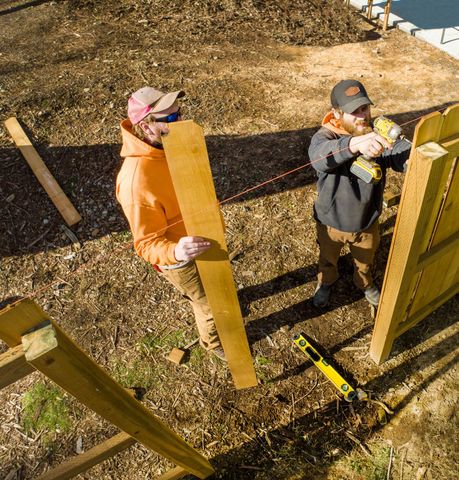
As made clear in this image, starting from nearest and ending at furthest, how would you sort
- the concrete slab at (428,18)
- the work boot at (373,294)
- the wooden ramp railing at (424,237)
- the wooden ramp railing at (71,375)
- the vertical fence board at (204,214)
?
the wooden ramp railing at (71,375), the vertical fence board at (204,214), the wooden ramp railing at (424,237), the work boot at (373,294), the concrete slab at (428,18)

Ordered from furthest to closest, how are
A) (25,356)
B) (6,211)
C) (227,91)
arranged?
(227,91) → (6,211) → (25,356)

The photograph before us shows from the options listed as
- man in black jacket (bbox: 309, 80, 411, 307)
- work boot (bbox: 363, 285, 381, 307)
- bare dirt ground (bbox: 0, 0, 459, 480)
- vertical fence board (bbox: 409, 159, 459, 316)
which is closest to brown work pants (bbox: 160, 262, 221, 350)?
bare dirt ground (bbox: 0, 0, 459, 480)

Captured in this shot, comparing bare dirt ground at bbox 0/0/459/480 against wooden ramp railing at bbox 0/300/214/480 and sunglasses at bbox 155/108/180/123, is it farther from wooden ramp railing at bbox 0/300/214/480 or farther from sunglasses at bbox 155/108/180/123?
sunglasses at bbox 155/108/180/123

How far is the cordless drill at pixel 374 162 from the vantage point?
2676mm

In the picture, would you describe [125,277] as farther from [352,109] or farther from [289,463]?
[352,109]

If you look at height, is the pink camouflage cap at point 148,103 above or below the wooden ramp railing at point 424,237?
above

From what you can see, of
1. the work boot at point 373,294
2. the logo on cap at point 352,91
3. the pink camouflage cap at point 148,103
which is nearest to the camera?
the pink camouflage cap at point 148,103

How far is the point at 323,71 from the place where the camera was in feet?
25.2

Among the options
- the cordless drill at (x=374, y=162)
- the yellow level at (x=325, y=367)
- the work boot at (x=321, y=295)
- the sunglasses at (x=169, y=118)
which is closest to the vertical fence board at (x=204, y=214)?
the sunglasses at (x=169, y=118)

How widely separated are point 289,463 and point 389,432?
902 mm

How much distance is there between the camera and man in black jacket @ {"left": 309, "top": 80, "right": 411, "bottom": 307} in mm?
2762

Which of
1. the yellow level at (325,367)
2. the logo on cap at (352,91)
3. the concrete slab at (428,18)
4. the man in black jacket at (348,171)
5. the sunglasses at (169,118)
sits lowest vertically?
the concrete slab at (428,18)

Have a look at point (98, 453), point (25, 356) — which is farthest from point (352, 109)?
point (98, 453)

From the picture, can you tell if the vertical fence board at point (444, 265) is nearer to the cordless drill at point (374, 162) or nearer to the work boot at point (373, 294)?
the cordless drill at point (374, 162)
